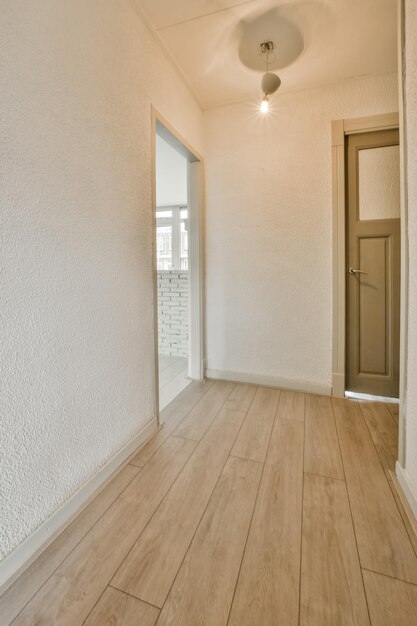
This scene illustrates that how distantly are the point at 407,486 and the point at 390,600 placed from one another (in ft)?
1.69

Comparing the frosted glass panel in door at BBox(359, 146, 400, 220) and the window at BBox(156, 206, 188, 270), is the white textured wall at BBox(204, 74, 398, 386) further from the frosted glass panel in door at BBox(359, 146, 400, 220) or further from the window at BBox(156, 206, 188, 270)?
the window at BBox(156, 206, 188, 270)

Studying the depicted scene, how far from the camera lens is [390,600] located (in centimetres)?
88

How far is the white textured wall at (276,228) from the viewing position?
7.54 feet

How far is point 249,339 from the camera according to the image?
104 inches

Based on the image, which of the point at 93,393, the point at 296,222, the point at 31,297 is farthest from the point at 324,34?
the point at 93,393

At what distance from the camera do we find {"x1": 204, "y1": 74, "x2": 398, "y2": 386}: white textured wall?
7.54 ft

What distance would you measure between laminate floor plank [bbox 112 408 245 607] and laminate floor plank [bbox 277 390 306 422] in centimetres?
56

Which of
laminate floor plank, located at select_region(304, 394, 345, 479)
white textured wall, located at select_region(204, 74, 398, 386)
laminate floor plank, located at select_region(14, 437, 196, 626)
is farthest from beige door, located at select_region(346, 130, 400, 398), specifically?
laminate floor plank, located at select_region(14, 437, 196, 626)

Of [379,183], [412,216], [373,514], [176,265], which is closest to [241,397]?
[373,514]

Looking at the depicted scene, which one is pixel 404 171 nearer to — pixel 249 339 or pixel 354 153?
pixel 354 153

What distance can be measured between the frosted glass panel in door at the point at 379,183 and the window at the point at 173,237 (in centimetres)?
268

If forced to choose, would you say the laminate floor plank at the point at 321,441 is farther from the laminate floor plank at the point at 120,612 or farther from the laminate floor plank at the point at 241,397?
the laminate floor plank at the point at 120,612

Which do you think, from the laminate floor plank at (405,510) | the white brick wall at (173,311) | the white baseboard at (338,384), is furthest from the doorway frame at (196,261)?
the laminate floor plank at (405,510)

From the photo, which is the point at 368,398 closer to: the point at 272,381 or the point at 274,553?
the point at 272,381
